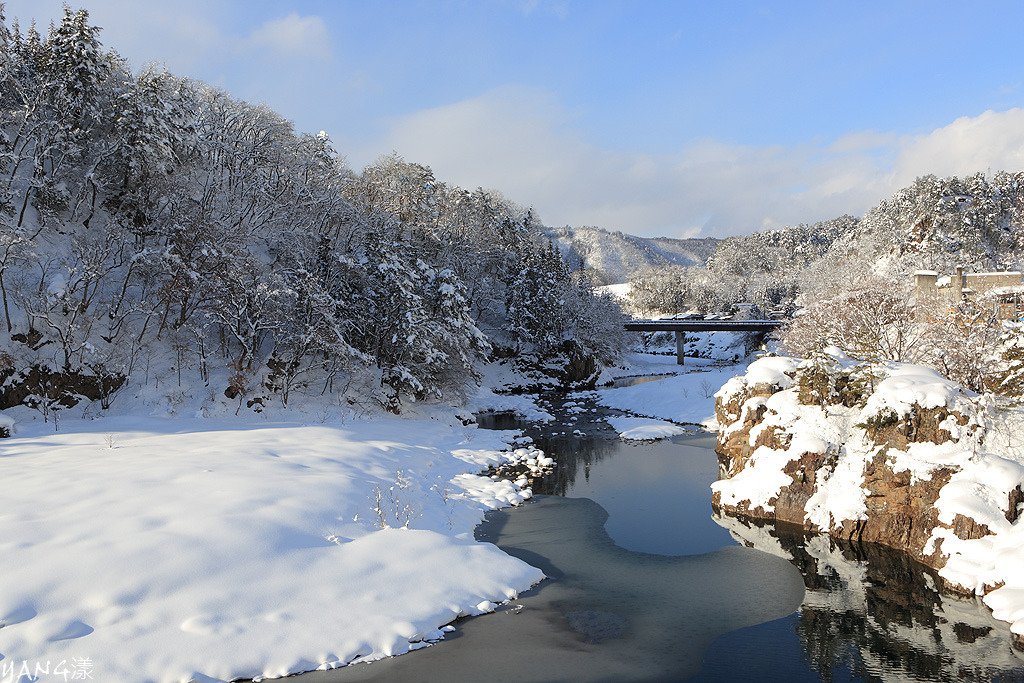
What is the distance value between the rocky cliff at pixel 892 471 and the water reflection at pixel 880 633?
0.59 meters

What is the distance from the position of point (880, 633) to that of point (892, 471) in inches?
226

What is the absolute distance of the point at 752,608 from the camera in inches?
481

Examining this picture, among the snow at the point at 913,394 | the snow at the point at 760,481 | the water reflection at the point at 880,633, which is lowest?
the water reflection at the point at 880,633

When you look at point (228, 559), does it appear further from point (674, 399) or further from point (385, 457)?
point (674, 399)

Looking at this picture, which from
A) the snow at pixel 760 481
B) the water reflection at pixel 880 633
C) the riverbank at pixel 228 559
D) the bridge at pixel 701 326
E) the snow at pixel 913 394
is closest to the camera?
the riverbank at pixel 228 559

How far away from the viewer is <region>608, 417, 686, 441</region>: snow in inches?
1192

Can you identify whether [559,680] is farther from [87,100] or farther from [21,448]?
[87,100]

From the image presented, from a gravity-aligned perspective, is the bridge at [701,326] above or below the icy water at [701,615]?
above

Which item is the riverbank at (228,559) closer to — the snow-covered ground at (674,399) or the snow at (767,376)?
the snow at (767,376)

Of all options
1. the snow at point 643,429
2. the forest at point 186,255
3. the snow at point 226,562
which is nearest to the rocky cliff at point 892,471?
the snow at point 226,562

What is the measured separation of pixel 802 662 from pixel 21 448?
73.2 ft

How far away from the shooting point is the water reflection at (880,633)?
991 centimetres

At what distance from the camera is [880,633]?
11.1 meters

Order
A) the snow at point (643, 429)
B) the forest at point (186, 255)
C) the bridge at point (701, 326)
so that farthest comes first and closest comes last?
the bridge at point (701, 326)
the snow at point (643, 429)
the forest at point (186, 255)
